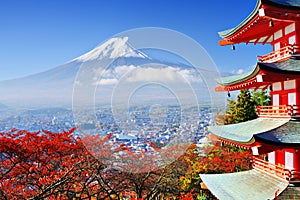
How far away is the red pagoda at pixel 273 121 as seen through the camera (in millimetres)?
5441

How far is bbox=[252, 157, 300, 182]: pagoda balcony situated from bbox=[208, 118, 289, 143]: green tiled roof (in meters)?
0.76

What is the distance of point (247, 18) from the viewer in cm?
667

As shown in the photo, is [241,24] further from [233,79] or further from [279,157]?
[279,157]

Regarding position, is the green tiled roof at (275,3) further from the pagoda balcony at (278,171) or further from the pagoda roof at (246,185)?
the pagoda roof at (246,185)

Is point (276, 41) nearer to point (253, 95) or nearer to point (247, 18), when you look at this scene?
point (247, 18)

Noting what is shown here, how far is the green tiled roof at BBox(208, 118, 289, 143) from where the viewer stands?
6.01 m

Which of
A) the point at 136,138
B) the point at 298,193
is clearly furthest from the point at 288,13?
the point at 136,138

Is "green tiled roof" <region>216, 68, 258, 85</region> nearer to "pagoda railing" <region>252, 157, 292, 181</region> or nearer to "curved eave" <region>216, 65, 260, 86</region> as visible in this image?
"curved eave" <region>216, 65, 260, 86</region>

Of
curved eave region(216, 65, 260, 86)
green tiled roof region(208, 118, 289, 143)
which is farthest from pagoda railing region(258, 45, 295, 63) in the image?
green tiled roof region(208, 118, 289, 143)

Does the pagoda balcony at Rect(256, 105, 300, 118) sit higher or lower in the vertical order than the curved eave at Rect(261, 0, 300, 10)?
lower

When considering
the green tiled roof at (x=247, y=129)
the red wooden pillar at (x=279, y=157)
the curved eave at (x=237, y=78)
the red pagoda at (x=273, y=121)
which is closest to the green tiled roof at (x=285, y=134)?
the red pagoda at (x=273, y=121)

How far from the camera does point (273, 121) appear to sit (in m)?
6.33

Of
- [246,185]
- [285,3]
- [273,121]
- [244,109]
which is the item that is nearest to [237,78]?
[273,121]

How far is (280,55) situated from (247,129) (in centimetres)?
175
